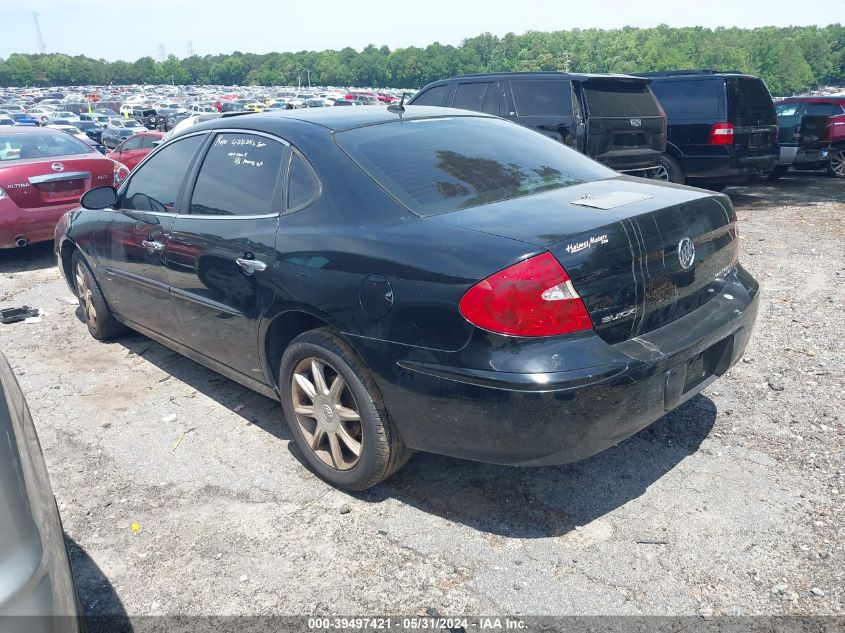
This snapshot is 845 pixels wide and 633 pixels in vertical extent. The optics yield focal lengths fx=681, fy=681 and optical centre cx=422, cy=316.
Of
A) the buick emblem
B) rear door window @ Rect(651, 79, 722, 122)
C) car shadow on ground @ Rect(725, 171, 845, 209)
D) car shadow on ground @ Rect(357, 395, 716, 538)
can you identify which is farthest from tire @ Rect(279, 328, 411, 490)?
car shadow on ground @ Rect(725, 171, 845, 209)

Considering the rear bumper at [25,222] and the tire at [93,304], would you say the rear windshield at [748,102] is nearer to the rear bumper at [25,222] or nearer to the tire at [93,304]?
the tire at [93,304]

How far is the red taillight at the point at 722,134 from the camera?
9.54 m

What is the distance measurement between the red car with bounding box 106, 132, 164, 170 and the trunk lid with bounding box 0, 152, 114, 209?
6.63 meters

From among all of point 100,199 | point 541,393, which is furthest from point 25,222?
point 541,393

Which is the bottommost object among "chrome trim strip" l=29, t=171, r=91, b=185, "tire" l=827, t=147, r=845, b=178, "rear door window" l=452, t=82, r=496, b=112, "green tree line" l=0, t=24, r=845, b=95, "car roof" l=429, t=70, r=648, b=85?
"tire" l=827, t=147, r=845, b=178

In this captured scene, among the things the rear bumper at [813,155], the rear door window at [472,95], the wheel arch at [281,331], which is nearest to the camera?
the wheel arch at [281,331]

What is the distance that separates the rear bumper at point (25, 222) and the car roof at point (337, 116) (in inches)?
173

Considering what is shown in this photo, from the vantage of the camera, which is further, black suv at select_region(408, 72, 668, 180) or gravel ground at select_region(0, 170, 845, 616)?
black suv at select_region(408, 72, 668, 180)

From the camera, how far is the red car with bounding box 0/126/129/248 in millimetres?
7398

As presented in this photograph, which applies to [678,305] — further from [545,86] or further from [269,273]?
[545,86]

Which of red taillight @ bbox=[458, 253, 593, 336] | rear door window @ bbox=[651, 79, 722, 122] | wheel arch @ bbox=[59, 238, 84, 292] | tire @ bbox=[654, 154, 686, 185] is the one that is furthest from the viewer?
tire @ bbox=[654, 154, 686, 185]

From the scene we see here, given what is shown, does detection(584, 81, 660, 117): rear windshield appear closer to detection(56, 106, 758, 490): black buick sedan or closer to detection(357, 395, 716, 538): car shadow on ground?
detection(56, 106, 758, 490): black buick sedan

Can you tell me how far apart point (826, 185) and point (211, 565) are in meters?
12.8

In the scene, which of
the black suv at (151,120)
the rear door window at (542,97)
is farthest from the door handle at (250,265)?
the black suv at (151,120)
